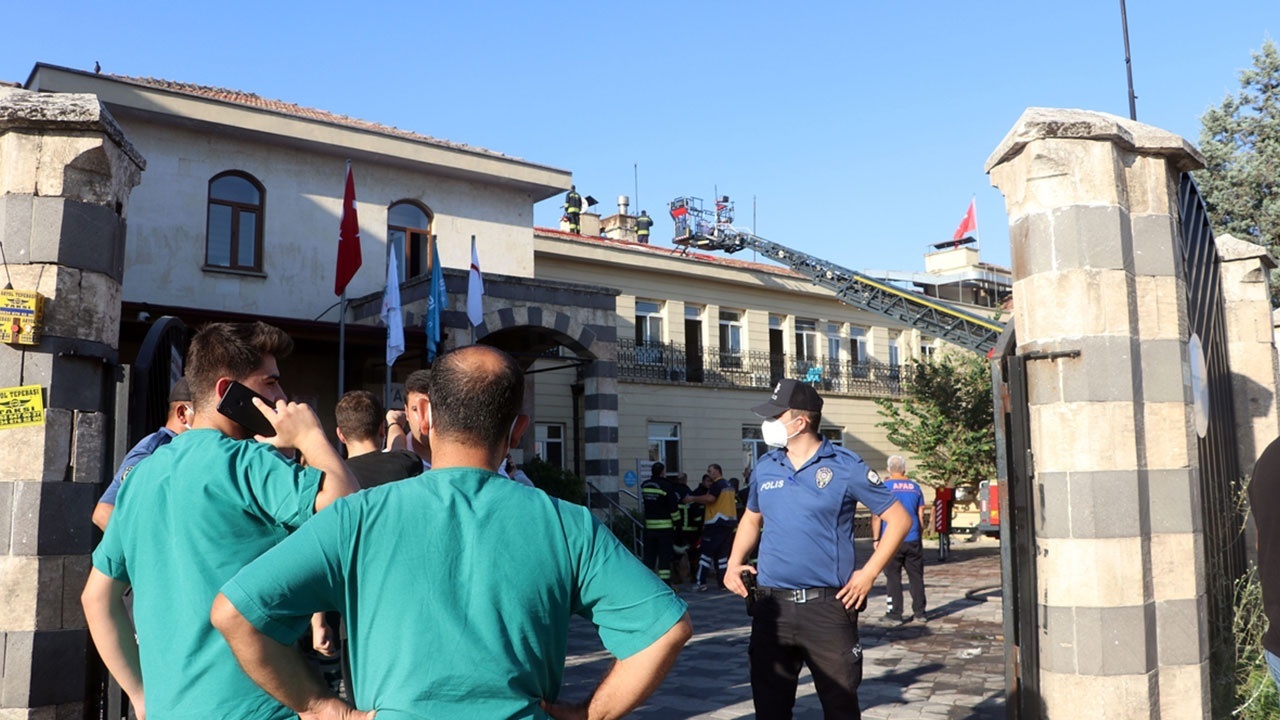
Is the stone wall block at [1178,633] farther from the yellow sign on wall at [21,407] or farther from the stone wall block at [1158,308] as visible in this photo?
the yellow sign on wall at [21,407]

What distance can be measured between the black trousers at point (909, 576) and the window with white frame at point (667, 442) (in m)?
15.7

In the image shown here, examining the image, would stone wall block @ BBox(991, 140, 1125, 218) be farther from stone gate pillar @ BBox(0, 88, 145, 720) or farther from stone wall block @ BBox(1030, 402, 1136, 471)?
stone gate pillar @ BBox(0, 88, 145, 720)

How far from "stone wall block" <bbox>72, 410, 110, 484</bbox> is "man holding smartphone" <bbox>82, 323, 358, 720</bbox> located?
119 inches

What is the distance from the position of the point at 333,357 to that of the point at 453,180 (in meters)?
4.70

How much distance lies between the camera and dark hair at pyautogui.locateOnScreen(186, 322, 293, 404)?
3131mm

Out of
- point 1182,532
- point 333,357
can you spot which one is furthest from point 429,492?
point 333,357

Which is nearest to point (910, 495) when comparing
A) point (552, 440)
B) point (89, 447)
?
point (89, 447)

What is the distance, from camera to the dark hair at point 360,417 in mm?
5125

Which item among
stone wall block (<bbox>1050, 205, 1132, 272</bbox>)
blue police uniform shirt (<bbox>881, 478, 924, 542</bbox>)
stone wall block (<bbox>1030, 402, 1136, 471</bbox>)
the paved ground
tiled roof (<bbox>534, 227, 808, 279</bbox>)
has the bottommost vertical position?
the paved ground

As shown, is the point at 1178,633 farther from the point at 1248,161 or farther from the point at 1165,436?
the point at 1248,161

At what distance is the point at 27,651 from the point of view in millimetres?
5410

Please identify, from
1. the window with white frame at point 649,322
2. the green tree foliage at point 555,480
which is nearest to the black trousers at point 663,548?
the green tree foliage at point 555,480

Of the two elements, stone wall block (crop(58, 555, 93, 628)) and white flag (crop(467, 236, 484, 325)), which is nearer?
stone wall block (crop(58, 555, 93, 628))

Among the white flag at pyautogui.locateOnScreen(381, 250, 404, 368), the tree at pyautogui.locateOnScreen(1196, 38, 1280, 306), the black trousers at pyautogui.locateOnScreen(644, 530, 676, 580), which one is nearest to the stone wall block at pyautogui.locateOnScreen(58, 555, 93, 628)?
the white flag at pyautogui.locateOnScreen(381, 250, 404, 368)
